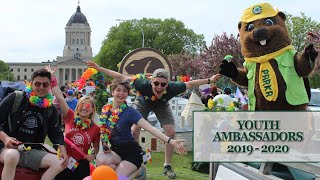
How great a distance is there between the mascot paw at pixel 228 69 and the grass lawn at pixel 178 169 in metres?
1.70

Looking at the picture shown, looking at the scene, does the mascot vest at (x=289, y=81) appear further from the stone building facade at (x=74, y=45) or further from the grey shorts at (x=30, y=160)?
the stone building facade at (x=74, y=45)

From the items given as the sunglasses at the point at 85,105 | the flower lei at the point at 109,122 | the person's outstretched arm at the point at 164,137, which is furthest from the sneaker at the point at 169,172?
the sunglasses at the point at 85,105

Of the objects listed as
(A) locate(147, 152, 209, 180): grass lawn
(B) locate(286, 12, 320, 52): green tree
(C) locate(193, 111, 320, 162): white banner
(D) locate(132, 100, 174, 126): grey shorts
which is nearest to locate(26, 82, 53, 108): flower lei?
(C) locate(193, 111, 320, 162): white banner

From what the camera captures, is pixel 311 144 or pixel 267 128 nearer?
pixel 267 128

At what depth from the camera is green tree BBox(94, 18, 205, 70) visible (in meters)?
53.2

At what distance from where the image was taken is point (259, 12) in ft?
15.7

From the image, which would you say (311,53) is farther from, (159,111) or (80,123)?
(80,123)

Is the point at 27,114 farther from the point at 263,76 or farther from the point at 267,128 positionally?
the point at 263,76

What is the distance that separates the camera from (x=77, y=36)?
137500 millimetres

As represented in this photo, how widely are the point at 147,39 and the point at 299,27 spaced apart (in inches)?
1028

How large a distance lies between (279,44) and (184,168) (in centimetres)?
273

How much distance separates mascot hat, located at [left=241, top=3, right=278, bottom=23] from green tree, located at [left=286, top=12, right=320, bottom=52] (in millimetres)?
27245

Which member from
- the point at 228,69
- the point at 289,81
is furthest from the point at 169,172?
the point at 289,81

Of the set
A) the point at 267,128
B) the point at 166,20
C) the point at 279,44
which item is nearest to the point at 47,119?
the point at 267,128
